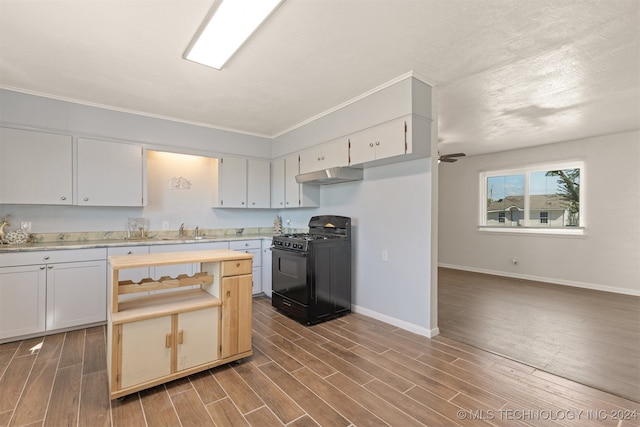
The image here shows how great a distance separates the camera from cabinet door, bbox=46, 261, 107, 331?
310 cm

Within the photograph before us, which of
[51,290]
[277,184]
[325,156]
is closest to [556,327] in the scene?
[325,156]

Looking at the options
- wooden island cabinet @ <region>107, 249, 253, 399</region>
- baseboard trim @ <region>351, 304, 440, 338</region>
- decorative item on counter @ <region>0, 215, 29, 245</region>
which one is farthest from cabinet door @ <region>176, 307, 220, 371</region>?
decorative item on counter @ <region>0, 215, 29, 245</region>

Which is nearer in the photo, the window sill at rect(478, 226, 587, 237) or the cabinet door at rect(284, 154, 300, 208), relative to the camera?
the cabinet door at rect(284, 154, 300, 208)

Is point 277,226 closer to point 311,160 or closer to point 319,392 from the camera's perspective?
point 311,160

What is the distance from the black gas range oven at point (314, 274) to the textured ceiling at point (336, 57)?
1741mm

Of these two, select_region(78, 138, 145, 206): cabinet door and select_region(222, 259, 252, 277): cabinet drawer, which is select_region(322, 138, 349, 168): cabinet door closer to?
select_region(222, 259, 252, 277): cabinet drawer

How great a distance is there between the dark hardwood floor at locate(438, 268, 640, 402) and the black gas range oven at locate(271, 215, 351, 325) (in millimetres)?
1285

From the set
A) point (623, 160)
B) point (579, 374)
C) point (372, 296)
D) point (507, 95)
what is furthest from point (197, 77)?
point (623, 160)

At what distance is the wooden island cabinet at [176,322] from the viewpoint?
2023mm

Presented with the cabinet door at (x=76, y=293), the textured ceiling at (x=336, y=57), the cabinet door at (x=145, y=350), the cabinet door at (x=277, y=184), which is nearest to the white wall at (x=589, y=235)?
the textured ceiling at (x=336, y=57)

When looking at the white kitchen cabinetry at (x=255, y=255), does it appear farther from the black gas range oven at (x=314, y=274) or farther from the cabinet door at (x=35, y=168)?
the cabinet door at (x=35, y=168)

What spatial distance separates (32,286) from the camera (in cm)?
300

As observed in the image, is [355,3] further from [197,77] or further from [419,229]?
[419,229]

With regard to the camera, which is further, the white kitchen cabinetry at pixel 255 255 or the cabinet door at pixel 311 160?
the white kitchen cabinetry at pixel 255 255
